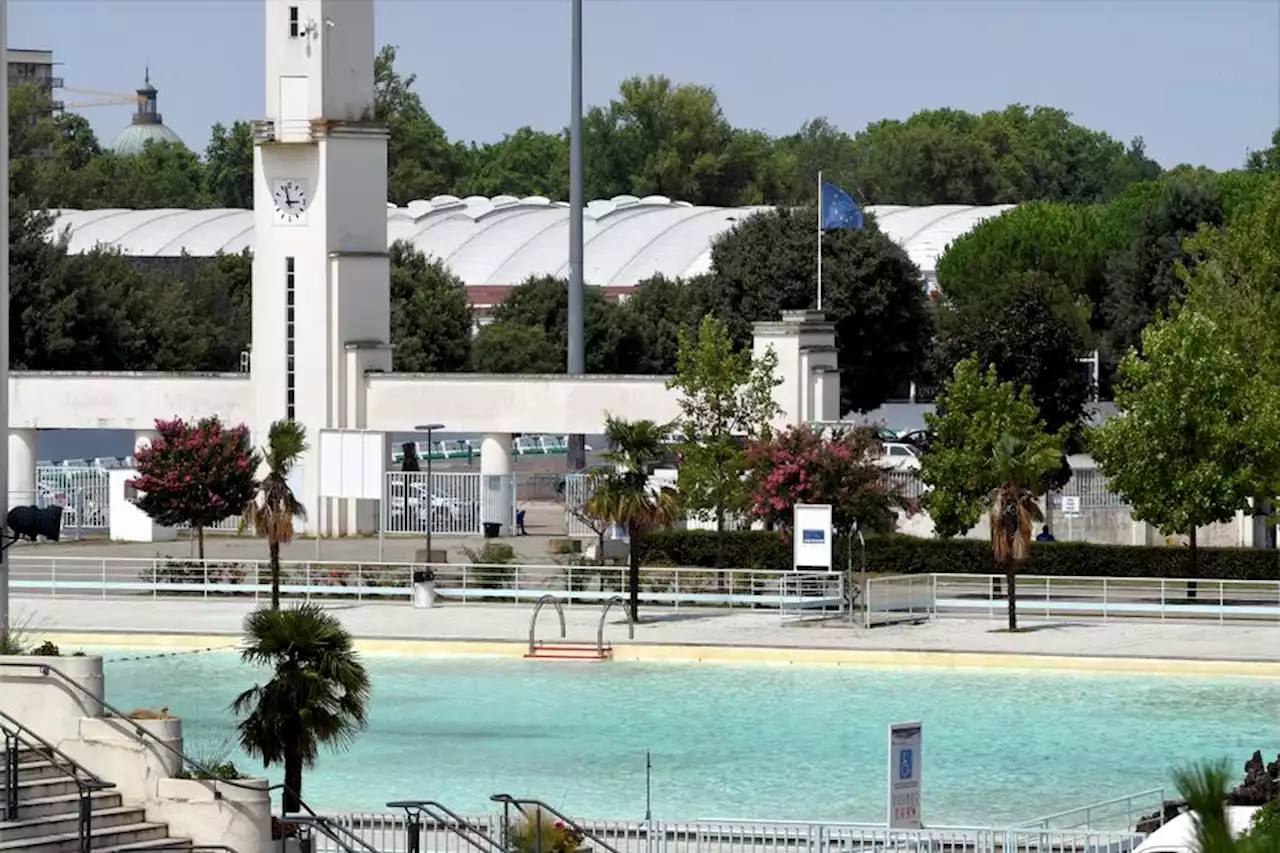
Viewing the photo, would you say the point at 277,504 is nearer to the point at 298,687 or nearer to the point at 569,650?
the point at 569,650

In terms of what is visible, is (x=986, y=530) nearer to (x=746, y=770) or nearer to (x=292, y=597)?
(x=292, y=597)

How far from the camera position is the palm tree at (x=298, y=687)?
25.2m

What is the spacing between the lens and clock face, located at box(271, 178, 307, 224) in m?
63.9

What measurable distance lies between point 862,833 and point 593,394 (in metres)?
38.0

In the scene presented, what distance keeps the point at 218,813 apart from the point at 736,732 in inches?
642

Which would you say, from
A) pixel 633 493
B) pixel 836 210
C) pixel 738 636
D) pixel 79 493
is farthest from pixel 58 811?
pixel 836 210

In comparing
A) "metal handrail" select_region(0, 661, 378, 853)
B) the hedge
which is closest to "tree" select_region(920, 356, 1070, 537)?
the hedge

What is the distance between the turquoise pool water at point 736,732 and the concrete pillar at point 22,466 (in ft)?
67.1

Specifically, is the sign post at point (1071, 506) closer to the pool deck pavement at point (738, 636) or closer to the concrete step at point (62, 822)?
the pool deck pavement at point (738, 636)

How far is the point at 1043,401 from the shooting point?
7594 cm

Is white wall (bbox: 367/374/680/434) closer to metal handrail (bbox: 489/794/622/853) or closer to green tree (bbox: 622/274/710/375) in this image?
green tree (bbox: 622/274/710/375)

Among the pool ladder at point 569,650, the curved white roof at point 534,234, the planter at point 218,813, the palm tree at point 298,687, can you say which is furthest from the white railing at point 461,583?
the curved white roof at point 534,234

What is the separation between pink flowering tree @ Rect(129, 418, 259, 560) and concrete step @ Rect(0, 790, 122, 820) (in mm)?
33930

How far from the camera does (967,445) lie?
56500 mm
